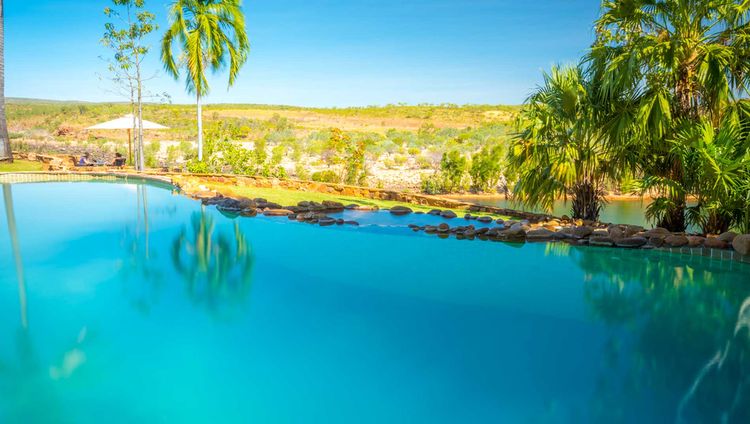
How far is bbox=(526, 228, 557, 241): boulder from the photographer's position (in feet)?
24.7

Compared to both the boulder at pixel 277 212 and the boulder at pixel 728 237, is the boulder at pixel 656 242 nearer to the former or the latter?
the boulder at pixel 728 237

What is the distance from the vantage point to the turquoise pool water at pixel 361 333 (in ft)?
9.37

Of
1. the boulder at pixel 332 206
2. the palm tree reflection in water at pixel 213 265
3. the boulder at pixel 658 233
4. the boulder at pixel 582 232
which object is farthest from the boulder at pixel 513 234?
the palm tree reflection in water at pixel 213 265

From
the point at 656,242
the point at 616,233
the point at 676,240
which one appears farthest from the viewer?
the point at 616,233

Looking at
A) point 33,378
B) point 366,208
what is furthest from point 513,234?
point 33,378

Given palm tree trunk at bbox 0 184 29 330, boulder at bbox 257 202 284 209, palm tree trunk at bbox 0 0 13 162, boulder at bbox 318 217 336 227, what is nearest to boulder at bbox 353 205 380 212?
boulder at bbox 257 202 284 209

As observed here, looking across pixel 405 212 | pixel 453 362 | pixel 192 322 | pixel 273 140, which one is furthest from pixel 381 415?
pixel 273 140

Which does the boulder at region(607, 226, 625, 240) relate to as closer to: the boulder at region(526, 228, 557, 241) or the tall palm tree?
the boulder at region(526, 228, 557, 241)

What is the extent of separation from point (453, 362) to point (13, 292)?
378cm

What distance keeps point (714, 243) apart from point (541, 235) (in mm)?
2003

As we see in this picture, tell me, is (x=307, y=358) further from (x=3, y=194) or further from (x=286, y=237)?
(x=3, y=194)

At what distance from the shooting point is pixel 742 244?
241 inches

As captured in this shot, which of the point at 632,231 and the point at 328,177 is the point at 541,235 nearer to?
the point at 632,231

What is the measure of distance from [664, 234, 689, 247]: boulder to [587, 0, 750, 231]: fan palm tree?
605 mm
